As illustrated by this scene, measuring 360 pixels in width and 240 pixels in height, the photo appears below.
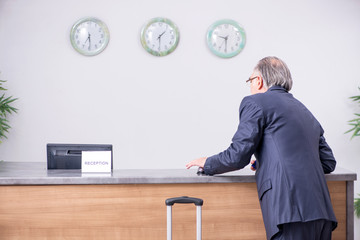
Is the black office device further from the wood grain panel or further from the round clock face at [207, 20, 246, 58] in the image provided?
the round clock face at [207, 20, 246, 58]

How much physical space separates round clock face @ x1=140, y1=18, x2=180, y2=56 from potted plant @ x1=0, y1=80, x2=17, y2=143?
151 centimetres

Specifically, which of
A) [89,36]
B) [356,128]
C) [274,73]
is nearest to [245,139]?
[274,73]

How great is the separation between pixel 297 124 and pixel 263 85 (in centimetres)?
31

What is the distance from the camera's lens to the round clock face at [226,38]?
13.2 ft

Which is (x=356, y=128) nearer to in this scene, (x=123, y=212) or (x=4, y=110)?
(x=123, y=212)

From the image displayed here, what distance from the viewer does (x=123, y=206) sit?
201cm

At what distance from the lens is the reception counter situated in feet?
6.52

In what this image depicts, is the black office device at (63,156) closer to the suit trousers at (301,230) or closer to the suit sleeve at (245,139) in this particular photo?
the suit sleeve at (245,139)

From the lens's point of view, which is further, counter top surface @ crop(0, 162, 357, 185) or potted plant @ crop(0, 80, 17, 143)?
potted plant @ crop(0, 80, 17, 143)

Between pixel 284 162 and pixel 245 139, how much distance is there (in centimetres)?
21

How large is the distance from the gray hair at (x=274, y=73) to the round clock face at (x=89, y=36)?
7.81ft

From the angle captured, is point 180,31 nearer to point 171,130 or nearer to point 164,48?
point 164,48

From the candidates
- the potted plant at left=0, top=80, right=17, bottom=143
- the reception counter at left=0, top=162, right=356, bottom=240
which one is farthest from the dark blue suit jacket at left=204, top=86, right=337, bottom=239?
the potted plant at left=0, top=80, right=17, bottom=143

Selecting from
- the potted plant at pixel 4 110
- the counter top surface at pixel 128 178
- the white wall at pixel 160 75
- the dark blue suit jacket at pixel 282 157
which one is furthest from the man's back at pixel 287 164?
the potted plant at pixel 4 110
